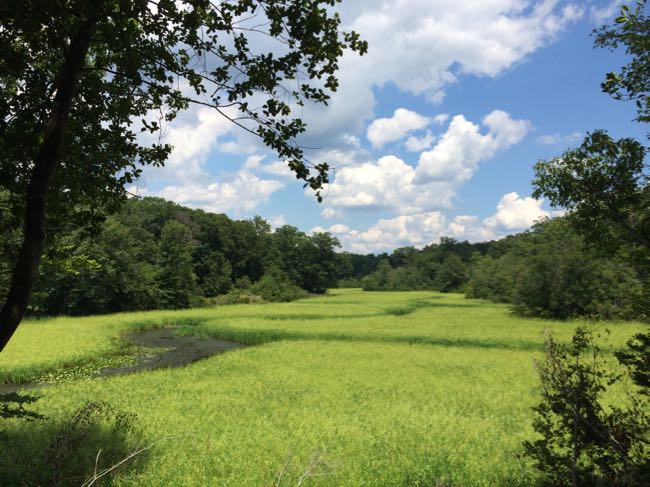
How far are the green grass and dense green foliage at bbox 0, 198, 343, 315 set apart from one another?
15.7ft

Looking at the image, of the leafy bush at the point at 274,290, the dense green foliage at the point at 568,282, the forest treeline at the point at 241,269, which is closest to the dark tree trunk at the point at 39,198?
the forest treeline at the point at 241,269

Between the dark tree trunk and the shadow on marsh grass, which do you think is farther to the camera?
the shadow on marsh grass

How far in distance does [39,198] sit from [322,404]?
40.7ft

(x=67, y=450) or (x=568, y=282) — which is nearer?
(x=67, y=450)

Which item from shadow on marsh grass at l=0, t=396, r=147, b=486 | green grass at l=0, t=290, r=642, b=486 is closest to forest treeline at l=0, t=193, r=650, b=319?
shadow on marsh grass at l=0, t=396, r=147, b=486

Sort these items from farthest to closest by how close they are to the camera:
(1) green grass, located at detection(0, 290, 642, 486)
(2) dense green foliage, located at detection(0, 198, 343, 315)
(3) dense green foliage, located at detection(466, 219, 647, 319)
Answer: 1. (2) dense green foliage, located at detection(0, 198, 343, 315)
2. (3) dense green foliage, located at detection(466, 219, 647, 319)
3. (1) green grass, located at detection(0, 290, 642, 486)

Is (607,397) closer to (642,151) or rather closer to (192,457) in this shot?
(642,151)

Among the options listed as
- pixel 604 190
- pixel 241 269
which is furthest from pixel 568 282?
pixel 241 269

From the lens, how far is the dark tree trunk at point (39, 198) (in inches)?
175

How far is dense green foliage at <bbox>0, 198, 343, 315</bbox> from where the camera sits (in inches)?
1679

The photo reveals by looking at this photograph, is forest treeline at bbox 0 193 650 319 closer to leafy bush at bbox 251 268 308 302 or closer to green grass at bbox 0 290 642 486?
leafy bush at bbox 251 268 308 302

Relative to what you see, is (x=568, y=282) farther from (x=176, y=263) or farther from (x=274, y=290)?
(x=176, y=263)

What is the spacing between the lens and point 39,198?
4547 millimetres

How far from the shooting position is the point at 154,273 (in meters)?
49.8
